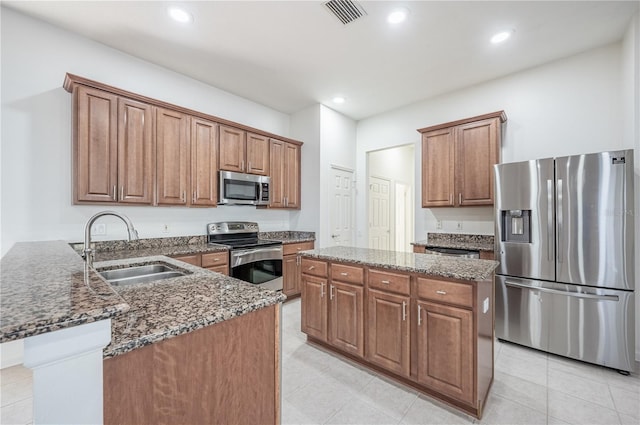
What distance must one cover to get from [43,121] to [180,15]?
165cm

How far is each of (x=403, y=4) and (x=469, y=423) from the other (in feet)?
10.6

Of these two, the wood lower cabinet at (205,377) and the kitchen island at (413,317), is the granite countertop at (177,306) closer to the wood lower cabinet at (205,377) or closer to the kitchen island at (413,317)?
the wood lower cabinet at (205,377)

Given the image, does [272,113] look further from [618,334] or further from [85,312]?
[618,334]

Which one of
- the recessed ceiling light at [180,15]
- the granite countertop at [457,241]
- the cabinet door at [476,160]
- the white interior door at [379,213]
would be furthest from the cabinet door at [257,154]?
the cabinet door at [476,160]

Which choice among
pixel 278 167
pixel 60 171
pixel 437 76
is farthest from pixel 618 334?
pixel 60 171

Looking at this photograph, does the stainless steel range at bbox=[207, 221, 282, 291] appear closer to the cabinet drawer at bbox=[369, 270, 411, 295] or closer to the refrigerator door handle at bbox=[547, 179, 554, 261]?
the cabinet drawer at bbox=[369, 270, 411, 295]

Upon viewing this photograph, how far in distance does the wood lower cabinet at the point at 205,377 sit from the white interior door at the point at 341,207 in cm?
354

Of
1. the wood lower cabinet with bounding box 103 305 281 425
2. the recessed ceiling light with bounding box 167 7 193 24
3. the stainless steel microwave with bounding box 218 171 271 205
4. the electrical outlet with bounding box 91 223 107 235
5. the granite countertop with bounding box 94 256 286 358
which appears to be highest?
the recessed ceiling light with bounding box 167 7 193 24

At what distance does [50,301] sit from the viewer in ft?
2.19

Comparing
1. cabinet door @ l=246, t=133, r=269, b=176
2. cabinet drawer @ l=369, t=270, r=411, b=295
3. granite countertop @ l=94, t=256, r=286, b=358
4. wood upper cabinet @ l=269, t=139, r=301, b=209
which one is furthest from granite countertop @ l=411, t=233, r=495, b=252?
granite countertop @ l=94, t=256, r=286, b=358

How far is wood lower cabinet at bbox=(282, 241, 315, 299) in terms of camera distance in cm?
399

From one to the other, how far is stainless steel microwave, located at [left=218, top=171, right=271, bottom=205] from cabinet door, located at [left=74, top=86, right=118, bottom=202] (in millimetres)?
1183

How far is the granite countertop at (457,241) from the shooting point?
353cm

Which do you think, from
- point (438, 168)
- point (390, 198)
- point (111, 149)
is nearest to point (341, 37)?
point (438, 168)
